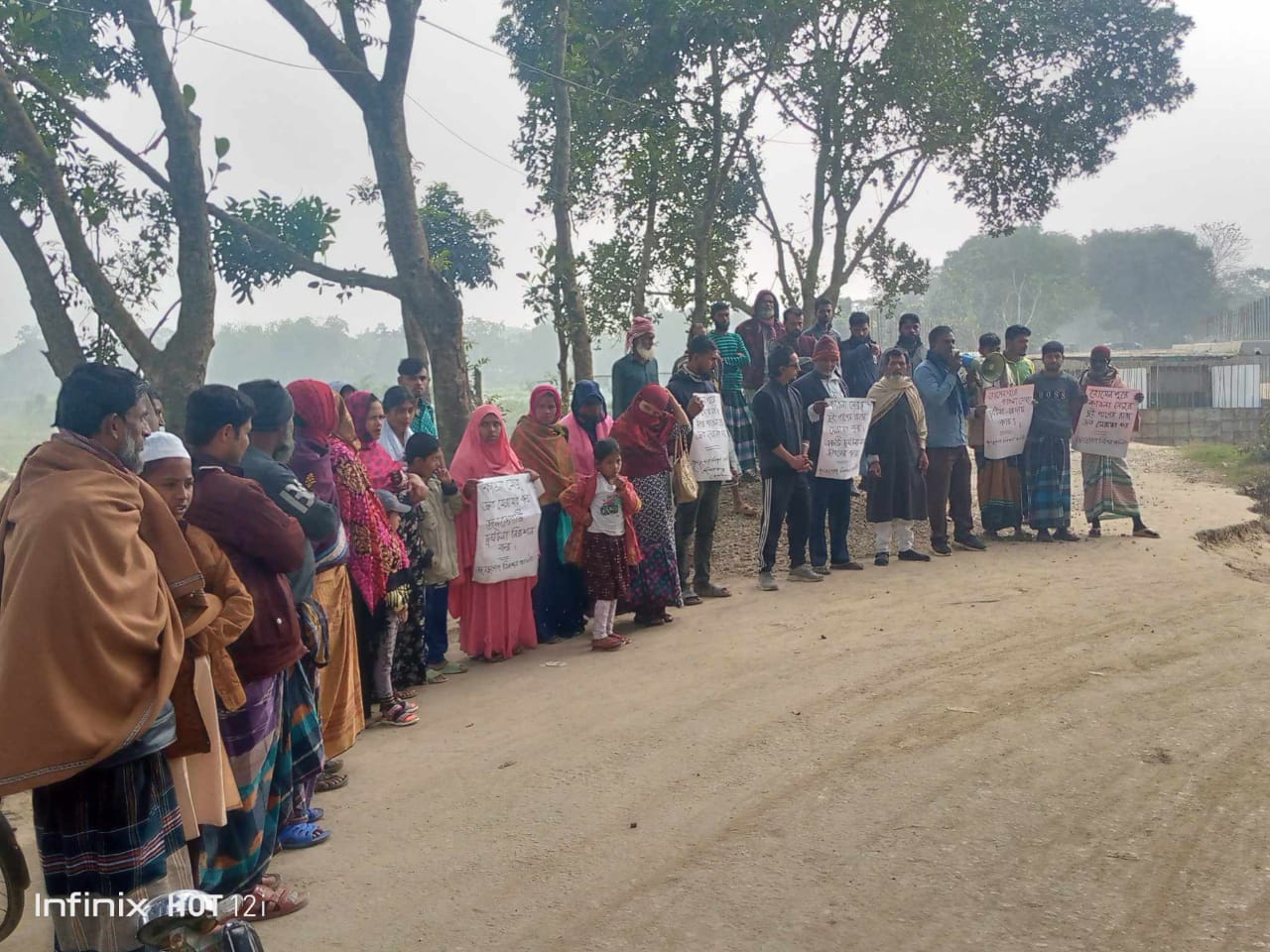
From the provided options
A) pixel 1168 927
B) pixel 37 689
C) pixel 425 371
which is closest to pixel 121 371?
pixel 37 689

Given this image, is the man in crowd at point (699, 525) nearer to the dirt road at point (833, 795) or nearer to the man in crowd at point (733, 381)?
the dirt road at point (833, 795)

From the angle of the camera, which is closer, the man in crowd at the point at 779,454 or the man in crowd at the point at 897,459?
the man in crowd at the point at 779,454

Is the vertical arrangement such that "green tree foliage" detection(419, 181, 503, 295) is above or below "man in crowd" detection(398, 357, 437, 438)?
above

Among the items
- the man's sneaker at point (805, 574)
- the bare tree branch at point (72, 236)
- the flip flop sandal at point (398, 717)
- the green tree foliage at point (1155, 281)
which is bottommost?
the flip flop sandal at point (398, 717)

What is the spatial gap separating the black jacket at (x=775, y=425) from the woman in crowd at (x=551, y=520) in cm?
176

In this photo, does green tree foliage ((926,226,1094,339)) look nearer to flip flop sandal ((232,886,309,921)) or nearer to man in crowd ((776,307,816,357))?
man in crowd ((776,307,816,357))

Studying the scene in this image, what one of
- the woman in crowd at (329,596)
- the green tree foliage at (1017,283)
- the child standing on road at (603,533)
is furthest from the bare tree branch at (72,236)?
the green tree foliage at (1017,283)

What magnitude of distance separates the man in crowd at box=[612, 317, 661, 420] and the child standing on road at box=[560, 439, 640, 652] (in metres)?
1.43

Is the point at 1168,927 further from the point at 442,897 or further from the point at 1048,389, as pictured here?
the point at 1048,389

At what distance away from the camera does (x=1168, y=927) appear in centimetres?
311

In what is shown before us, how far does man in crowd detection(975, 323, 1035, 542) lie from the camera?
32.1 feet

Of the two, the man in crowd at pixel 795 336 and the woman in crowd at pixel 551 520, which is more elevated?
the man in crowd at pixel 795 336

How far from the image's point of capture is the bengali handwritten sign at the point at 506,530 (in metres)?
6.57

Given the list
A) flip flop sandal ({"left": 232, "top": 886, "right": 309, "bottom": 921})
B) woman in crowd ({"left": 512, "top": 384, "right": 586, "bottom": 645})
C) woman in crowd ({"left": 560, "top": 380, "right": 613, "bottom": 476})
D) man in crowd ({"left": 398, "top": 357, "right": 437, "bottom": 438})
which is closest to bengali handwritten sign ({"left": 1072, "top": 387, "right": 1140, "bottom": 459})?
woman in crowd ({"left": 560, "top": 380, "right": 613, "bottom": 476})
